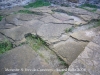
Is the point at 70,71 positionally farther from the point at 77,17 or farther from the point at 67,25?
the point at 77,17

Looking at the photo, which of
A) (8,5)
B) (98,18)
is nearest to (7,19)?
(8,5)

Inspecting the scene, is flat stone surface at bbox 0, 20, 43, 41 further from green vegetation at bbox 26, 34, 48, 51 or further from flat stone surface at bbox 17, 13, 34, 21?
flat stone surface at bbox 17, 13, 34, 21

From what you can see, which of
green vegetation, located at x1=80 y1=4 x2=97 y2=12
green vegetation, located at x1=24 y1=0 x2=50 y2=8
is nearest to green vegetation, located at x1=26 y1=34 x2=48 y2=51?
green vegetation, located at x1=80 y1=4 x2=97 y2=12

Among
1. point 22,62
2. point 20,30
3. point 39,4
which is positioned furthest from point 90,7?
point 22,62

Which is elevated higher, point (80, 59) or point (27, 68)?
point (80, 59)

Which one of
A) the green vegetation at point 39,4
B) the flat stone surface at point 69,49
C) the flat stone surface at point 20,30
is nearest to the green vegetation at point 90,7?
the green vegetation at point 39,4
